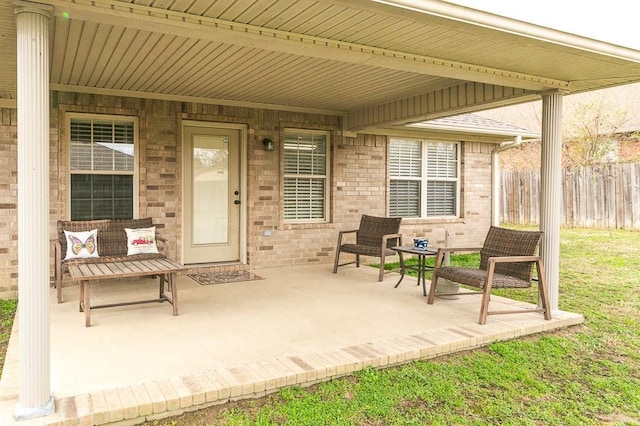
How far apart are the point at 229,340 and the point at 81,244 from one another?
2.60m

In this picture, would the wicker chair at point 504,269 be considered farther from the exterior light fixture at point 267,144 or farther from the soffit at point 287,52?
the exterior light fixture at point 267,144

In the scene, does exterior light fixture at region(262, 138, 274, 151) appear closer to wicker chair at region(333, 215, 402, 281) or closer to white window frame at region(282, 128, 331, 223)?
white window frame at region(282, 128, 331, 223)

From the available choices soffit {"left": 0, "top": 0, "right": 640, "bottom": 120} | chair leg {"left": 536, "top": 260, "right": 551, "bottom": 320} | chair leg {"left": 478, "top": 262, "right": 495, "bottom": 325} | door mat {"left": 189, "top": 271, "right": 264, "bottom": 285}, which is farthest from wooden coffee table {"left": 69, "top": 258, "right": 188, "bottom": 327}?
chair leg {"left": 536, "top": 260, "right": 551, "bottom": 320}

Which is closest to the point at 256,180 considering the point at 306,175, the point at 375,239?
the point at 306,175

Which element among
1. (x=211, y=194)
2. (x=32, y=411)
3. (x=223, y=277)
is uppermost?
(x=211, y=194)

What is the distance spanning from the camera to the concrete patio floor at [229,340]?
2.91 metres

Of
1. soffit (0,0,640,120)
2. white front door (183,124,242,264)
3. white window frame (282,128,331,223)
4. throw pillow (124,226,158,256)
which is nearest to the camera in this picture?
soffit (0,0,640,120)

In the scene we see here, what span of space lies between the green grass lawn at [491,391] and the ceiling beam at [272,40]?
242cm

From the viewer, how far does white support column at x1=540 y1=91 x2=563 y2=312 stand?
492 cm

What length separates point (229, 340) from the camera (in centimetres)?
396

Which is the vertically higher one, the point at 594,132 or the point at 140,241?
the point at 594,132

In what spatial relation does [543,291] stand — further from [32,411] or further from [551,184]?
[32,411]

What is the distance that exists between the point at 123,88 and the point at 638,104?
19.2 meters

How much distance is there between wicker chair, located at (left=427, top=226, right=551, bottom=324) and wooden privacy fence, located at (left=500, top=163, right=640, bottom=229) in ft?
29.3
